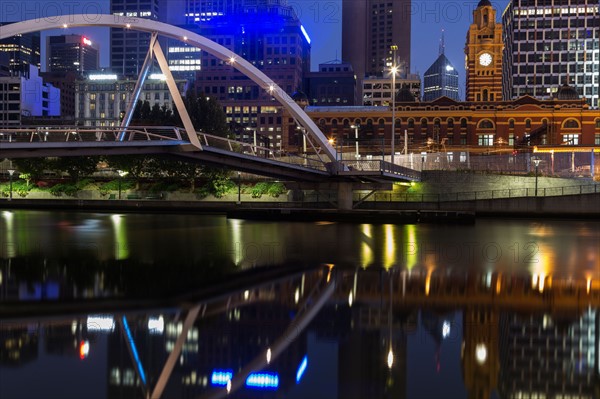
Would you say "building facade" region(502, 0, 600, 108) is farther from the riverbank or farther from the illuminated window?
the riverbank

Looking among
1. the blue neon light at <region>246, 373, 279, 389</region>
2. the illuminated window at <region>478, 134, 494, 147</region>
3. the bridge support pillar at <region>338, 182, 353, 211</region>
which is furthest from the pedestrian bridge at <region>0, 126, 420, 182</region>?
the illuminated window at <region>478, 134, 494, 147</region>

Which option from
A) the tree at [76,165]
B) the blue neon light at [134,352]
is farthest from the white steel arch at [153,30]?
the tree at [76,165]

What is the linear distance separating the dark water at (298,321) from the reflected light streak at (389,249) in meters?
0.14

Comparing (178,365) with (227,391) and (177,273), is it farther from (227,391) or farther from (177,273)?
(177,273)

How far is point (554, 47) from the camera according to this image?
486ft

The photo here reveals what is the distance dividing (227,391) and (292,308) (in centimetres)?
625

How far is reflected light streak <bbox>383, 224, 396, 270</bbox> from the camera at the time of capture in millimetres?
24922

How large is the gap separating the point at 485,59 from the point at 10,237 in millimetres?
122513

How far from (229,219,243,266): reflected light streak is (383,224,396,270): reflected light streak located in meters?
5.36

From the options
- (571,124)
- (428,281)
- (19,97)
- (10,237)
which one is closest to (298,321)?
(428,281)

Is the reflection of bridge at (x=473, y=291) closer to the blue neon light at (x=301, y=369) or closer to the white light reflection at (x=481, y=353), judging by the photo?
the white light reflection at (x=481, y=353)

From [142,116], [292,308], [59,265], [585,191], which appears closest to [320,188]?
[585,191]

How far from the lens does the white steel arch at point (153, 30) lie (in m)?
34.8

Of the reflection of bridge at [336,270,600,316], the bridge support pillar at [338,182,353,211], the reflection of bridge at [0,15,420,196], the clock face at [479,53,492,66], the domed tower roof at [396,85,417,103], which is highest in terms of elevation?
the clock face at [479,53,492,66]
